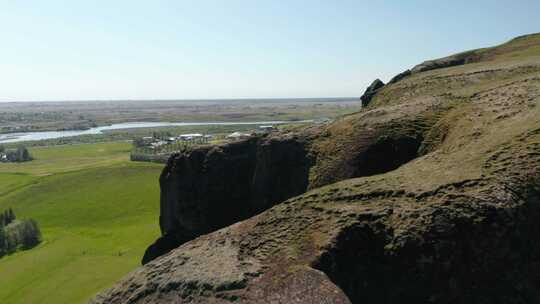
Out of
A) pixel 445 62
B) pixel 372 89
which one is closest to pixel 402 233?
pixel 372 89

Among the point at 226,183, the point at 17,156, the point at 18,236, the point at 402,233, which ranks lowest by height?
the point at 18,236

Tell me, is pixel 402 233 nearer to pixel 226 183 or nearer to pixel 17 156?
pixel 226 183

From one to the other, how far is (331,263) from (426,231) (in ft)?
11.5

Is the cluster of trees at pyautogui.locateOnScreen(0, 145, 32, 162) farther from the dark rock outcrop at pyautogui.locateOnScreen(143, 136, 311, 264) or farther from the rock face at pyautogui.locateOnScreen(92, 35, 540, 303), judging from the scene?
the rock face at pyautogui.locateOnScreen(92, 35, 540, 303)

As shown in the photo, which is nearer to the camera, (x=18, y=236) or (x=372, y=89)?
(x=372, y=89)

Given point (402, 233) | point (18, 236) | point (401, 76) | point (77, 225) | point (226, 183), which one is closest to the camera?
point (402, 233)

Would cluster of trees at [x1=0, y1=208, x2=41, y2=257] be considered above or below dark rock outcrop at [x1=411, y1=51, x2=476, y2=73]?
below

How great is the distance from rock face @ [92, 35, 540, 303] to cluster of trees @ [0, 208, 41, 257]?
199 ft

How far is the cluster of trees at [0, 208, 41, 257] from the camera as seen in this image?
72250mm

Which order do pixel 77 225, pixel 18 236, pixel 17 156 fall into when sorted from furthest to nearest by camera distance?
pixel 17 156, pixel 77 225, pixel 18 236

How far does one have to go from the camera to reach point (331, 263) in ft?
54.7

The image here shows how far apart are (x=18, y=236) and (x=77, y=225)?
1089 cm

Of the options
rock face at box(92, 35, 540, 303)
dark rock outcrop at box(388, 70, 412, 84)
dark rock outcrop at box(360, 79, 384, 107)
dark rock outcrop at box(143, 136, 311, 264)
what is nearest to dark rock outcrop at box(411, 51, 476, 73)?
dark rock outcrop at box(388, 70, 412, 84)

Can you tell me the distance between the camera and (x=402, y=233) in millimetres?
16203
